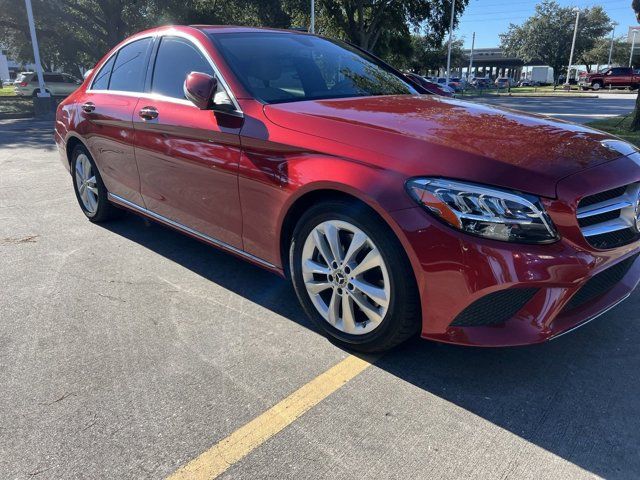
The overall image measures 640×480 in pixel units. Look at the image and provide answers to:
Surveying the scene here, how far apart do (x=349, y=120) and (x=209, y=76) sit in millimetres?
943

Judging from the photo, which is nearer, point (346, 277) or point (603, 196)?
point (603, 196)

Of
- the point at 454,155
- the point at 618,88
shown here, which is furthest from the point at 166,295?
the point at 618,88

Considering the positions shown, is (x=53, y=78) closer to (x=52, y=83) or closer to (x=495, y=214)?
(x=52, y=83)

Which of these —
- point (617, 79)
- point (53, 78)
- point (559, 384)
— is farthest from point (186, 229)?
point (617, 79)

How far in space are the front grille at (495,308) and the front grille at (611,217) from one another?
399 mm

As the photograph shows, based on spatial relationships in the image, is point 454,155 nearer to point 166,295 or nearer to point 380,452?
point 380,452

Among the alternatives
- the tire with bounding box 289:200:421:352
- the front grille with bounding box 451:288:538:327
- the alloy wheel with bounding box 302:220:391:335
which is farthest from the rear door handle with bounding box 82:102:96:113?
the front grille with bounding box 451:288:538:327

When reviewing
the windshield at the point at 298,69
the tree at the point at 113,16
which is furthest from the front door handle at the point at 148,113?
the tree at the point at 113,16

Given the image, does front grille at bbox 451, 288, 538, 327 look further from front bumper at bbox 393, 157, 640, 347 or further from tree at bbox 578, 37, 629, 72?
tree at bbox 578, 37, 629, 72

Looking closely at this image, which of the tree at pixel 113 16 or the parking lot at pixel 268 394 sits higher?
the tree at pixel 113 16

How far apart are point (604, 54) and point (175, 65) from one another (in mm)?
81776

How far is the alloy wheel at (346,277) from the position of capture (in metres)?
2.52

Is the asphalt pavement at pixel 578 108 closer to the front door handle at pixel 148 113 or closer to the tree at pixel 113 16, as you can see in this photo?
the front door handle at pixel 148 113

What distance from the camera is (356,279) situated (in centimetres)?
260
